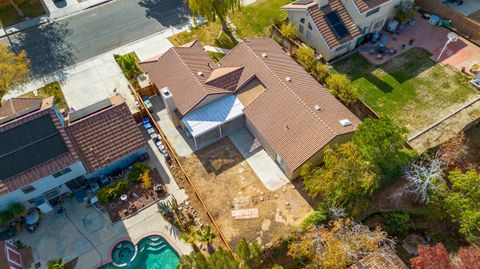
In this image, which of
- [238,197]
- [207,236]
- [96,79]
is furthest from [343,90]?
[96,79]

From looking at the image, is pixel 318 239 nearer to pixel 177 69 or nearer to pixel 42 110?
pixel 177 69

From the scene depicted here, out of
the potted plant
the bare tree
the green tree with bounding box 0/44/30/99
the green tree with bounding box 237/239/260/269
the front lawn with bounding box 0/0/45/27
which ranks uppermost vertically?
the front lawn with bounding box 0/0/45/27

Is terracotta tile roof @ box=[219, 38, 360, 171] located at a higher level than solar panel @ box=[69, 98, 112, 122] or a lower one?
lower

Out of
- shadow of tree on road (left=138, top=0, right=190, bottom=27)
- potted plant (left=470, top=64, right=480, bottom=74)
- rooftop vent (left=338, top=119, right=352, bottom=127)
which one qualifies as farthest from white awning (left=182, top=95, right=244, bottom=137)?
potted plant (left=470, top=64, right=480, bottom=74)

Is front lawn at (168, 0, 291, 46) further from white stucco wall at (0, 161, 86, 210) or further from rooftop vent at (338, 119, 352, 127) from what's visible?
white stucco wall at (0, 161, 86, 210)

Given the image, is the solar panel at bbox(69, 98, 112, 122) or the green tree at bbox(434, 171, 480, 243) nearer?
the green tree at bbox(434, 171, 480, 243)

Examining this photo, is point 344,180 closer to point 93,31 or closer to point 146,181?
point 146,181
